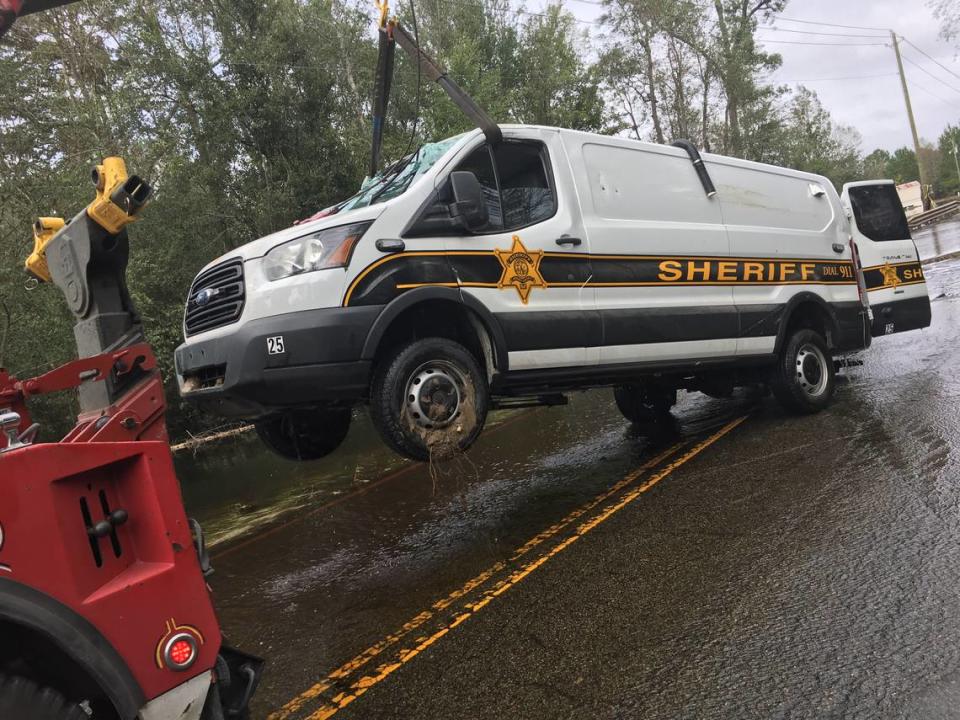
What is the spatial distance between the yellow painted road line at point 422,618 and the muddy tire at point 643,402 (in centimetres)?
250

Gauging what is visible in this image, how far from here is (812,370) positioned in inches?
284

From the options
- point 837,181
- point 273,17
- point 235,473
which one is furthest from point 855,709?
point 837,181

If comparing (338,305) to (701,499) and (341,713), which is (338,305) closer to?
(341,713)

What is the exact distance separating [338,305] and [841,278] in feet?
19.9

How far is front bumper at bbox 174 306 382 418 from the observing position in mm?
3832

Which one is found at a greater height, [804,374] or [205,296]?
[205,296]

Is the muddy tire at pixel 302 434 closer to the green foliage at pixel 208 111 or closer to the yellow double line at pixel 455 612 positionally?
the yellow double line at pixel 455 612

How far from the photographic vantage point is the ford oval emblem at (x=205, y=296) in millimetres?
4246

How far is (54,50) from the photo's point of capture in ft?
62.5

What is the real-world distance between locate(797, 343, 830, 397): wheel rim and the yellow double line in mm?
2188

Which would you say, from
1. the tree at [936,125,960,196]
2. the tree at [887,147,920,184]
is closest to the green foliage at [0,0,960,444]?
the tree at [936,125,960,196]

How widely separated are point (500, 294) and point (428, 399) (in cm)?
87

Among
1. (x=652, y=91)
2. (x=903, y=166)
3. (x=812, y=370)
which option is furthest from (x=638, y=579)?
(x=903, y=166)

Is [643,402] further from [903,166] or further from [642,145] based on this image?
[903,166]
